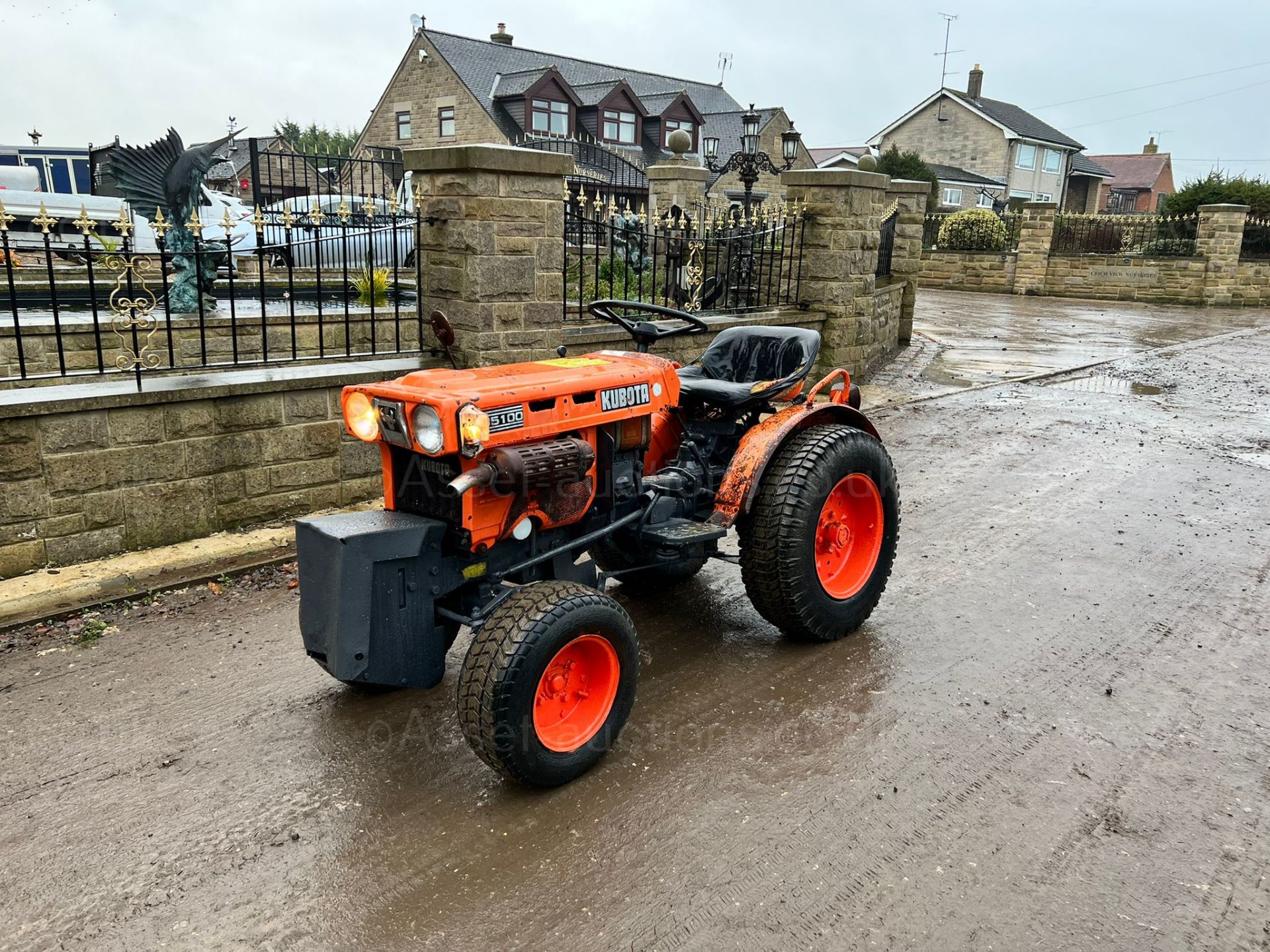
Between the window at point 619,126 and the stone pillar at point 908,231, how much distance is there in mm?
23102

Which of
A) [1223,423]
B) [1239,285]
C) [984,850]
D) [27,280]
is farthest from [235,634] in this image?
[1239,285]

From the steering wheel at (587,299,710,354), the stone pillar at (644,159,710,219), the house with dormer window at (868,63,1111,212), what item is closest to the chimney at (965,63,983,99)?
the house with dormer window at (868,63,1111,212)

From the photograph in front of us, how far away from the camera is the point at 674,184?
16891 mm

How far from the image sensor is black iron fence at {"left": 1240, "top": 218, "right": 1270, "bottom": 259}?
23156mm

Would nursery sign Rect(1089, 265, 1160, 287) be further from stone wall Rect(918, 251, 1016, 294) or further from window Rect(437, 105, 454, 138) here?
window Rect(437, 105, 454, 138)

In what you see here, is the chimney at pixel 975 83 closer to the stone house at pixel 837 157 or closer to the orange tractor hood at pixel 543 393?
the stone house at pixel 837 157

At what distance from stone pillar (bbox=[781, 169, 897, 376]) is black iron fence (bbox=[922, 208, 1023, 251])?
17.0m

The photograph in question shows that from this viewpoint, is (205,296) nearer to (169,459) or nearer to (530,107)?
(169,459)

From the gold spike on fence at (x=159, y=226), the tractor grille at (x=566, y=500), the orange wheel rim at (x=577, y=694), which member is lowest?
the orange wheel rim at (x=577, y=694)

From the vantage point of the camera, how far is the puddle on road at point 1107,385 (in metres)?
10.6

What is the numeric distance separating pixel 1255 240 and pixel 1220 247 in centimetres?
178

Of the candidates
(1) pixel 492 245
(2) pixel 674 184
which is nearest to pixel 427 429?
(1) pixel 492 245

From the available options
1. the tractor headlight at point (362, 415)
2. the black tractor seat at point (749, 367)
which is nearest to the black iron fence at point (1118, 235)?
the black tractor seat at point (749, 367)

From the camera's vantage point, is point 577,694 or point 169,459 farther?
point 169,459
